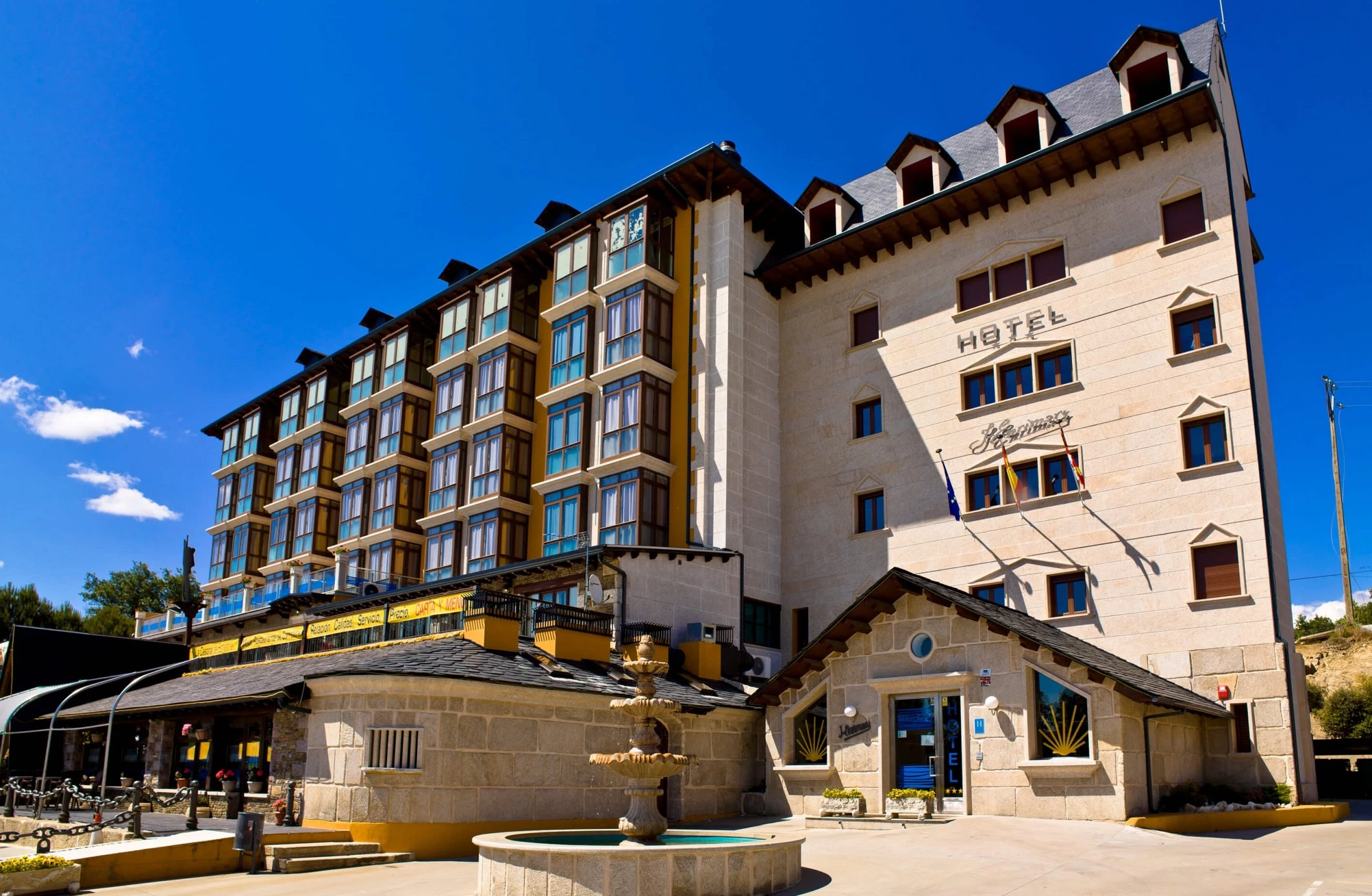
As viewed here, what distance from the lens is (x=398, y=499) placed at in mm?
47688

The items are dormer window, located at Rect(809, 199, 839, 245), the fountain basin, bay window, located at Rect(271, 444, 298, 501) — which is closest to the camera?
the fountain basin

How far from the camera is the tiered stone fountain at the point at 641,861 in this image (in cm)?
1427

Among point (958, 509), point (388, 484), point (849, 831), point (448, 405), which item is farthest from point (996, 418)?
point (388, 484)

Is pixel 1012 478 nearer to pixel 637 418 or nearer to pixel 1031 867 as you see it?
pixel 637 418

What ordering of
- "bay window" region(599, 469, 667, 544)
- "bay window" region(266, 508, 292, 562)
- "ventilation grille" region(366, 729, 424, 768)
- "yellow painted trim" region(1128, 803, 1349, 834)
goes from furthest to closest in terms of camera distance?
"bay window" region(266, 508, 292, 562) → "bay window" region(599, 469, 667, 544) → "ventilation grille" region(366, 729, 424, 768) → "yellow painted trim" region(1128, 803, 1349, 834)

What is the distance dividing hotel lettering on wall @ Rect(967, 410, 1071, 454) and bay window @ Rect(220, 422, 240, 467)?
151 feet

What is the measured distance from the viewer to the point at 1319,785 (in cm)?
2995

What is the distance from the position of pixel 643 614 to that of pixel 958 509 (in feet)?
33.2

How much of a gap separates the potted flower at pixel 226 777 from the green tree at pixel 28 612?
45.4 meters

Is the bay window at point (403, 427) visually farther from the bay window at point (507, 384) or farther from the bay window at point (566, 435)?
the bay window at point (566, 435)

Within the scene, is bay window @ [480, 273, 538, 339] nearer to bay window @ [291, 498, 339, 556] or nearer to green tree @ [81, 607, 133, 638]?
bay window @ [291, 498, 339, 556]

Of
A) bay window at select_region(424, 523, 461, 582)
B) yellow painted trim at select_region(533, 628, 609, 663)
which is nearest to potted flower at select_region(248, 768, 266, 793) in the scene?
yellow painted trim at select_region(533, 628, 609, 663)

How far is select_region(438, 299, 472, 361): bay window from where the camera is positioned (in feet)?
152

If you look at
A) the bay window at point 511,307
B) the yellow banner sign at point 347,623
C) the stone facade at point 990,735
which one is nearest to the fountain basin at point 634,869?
the stone facade at point 990,735
